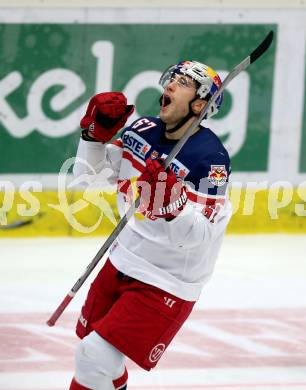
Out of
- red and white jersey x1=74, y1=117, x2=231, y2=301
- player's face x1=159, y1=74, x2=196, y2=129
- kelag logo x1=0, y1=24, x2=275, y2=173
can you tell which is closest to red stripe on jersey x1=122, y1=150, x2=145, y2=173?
red and white jersey x1=74, y1=117, x2=231, y2=301

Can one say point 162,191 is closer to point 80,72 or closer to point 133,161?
point 133,161

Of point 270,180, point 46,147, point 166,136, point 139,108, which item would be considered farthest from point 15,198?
point 166,136

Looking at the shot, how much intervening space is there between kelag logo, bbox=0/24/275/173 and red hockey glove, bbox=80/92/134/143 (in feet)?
10.8

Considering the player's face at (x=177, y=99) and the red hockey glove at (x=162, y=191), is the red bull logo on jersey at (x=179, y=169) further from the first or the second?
the red hockey glove at (x=162, y=191)

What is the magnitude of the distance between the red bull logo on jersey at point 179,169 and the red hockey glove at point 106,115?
0.30 metres

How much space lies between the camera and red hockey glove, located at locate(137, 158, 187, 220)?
3.69m

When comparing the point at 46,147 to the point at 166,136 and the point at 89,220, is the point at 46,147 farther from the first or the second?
the point at 166,136

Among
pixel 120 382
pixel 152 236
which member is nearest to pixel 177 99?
pixel 152 236

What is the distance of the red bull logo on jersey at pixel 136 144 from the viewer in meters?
4.27

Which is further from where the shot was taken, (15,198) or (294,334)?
(15,198)

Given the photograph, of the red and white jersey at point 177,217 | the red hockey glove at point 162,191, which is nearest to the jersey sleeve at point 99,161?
the red and white jersey at point 177,217

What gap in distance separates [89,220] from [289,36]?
73.2 inches
